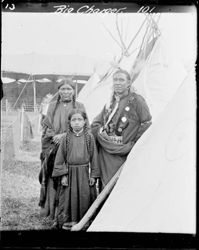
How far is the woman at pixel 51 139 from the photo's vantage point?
3939 mm

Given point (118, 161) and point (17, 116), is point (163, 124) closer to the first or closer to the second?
point (118, 161)

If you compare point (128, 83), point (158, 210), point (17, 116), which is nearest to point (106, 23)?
point (128, 83)

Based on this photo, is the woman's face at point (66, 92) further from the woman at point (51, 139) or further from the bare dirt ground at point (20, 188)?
the bare dirt ground at point (20, 188)

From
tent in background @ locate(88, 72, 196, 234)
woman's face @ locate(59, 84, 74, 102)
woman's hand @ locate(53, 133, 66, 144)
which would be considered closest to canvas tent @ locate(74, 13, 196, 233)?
tent in background @ locate(88, 72, 196, 234)

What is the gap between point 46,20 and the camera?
12.7 feet

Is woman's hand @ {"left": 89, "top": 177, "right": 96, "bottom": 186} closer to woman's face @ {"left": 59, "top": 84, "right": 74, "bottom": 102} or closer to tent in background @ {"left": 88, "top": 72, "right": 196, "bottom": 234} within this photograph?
tent in background @ {"left": 88, "top": 72, "right": 196, "bottom": 234}

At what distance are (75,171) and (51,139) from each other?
0.39 metres

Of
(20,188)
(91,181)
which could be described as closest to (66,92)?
(91,181)

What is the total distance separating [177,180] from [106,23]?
1640mm

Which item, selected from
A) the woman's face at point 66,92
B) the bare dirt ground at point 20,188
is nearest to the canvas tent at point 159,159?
the woman's face at point 66,92

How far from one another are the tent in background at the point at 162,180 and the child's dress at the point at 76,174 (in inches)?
7.8

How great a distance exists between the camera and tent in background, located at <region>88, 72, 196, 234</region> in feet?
12.4

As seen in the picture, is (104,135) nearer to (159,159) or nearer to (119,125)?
(119,125)

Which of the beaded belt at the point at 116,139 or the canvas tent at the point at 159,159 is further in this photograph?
the beaded belt at the point at 116,139
